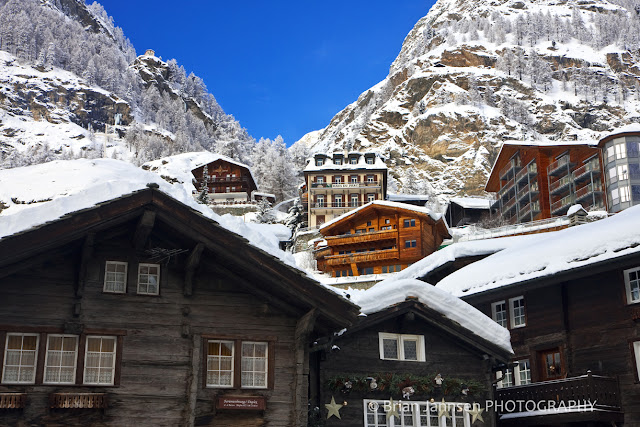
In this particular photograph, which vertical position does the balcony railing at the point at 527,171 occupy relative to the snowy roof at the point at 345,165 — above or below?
below

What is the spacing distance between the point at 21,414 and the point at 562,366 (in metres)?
17.3

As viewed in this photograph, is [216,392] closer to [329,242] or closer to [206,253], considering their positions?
[206,253]

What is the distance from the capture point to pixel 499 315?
89.7ft

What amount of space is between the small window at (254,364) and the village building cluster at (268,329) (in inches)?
1.3

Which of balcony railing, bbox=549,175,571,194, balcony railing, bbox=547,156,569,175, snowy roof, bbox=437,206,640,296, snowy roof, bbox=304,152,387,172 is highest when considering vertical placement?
snowy roof, bbox=304,152,387,172

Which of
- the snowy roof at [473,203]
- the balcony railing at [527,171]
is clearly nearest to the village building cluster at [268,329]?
the balcony railing at [527,171]

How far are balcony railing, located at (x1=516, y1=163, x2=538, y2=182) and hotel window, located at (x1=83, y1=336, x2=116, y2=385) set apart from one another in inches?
3126

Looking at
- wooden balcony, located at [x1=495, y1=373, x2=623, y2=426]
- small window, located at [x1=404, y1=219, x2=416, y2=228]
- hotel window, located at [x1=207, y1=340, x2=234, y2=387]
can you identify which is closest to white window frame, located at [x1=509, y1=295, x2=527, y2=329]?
wooden balcony, located at [x1=495, y1=373, x2=623, y2=426]

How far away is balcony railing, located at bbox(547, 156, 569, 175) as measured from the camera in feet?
277

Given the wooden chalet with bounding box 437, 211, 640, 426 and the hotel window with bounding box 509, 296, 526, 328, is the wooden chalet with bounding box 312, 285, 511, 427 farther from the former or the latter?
the hotel window with bounding box 509, 296, 526, 328

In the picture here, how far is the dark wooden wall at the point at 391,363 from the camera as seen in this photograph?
1816 cm

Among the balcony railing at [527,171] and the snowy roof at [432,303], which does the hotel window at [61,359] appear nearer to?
the snowy roof at [432,303]

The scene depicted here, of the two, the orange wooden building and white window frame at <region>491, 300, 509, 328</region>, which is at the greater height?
the orange wooden building

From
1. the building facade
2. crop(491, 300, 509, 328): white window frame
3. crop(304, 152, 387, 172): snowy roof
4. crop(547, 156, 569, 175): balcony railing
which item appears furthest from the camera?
crop(304, 152, 387, 172): snowy roof
